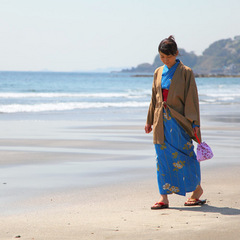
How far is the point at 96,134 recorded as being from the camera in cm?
1116

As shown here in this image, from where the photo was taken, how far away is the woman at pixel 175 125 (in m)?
4.93

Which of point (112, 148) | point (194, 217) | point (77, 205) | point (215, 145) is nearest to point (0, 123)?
point (112, 148)

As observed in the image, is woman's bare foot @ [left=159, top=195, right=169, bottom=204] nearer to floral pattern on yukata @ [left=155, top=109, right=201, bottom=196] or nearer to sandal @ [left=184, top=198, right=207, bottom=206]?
floral pattern on yukata @ [left=155, top=109, right=201, bottom=196]

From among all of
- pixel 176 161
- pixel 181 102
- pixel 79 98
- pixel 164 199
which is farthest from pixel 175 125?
pixel 79 98

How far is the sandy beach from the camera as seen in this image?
161 inches

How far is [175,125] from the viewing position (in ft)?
16.2

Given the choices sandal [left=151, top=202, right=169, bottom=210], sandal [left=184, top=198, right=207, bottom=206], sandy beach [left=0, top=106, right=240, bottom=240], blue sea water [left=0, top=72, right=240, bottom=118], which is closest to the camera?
sandy beach [left=0, top=106, right=240, bottom=240]

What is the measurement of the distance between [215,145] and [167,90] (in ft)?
15.0

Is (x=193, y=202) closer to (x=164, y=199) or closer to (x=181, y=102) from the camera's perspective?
(x=164, y=199)

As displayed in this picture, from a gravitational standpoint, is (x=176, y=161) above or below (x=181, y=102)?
below

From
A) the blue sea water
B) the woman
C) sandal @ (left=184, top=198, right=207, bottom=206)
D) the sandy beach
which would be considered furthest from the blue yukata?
the blue sea water

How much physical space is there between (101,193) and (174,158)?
0.99m

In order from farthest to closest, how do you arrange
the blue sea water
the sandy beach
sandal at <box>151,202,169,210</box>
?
the blue sea water
sandal at <box>151,202,169,210</box>
the sandy beach

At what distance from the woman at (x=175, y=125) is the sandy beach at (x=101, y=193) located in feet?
0.85
